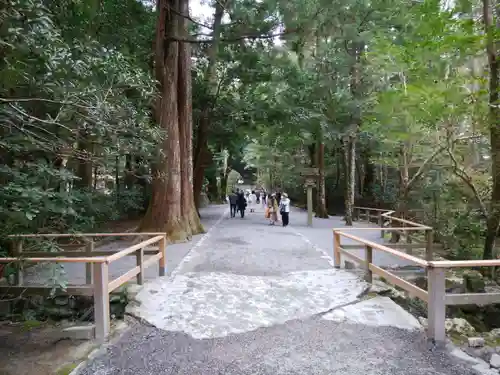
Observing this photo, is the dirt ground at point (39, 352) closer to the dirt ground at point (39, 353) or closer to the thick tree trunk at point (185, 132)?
the dirt ground at point (39, 353)

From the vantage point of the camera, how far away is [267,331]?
461 centimetres

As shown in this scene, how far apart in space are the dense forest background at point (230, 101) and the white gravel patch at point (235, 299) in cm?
195

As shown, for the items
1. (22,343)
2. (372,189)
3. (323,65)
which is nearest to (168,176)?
(22,343)

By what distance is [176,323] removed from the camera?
16.0ft

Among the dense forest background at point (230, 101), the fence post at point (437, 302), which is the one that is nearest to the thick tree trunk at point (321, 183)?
the dense forest background at point (230, 101)

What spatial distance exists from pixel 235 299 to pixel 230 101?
14.8m

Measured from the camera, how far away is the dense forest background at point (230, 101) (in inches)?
152

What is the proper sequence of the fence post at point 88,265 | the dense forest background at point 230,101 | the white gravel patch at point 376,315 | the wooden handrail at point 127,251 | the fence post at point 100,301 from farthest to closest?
the fence post at point 88,265
the white gravel patch at point 376,315
the wooden handrail at point 127,251
the fence post at point 100,301
the dense forest background at point 230,101

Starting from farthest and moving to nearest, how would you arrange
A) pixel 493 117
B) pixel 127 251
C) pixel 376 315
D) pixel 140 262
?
pixel 493 117, pixel 140 262, pixel 127 251, pixel 376 315

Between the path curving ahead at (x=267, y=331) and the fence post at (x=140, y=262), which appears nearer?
the path curving ahead at (x=267, y=331)

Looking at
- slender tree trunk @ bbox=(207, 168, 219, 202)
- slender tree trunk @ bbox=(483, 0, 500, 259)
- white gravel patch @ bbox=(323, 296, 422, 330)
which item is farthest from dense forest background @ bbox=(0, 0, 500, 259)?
slender tree trunk @ bbox=(207, 168, 219, 202)

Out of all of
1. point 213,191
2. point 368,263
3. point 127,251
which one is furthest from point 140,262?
point 213,191

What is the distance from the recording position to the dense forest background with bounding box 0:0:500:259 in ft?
12.7

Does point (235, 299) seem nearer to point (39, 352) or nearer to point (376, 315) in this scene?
point (376, 315)
